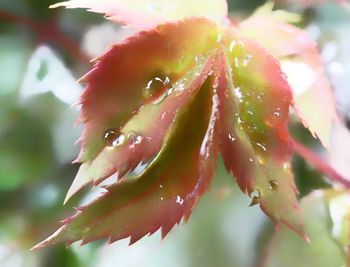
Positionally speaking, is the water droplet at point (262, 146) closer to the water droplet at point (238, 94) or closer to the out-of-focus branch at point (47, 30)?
the water droplet at point (238, 94)

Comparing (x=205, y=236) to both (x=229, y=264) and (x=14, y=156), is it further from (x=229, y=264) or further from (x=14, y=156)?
(x=14, y=156)

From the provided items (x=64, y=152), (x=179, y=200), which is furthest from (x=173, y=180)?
(x=64, y=152)

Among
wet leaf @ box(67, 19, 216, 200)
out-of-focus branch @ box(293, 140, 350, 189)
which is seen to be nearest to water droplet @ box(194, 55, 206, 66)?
wet leaf @ box(67, 19, 216, 200)

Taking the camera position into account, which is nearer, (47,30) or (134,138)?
(134,138)

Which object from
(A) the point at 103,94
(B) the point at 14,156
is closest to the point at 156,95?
(A) the point at 103,94

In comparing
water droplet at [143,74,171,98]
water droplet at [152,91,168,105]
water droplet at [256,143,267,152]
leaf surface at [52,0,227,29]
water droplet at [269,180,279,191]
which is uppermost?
leaf surface at [52,0,227,29]

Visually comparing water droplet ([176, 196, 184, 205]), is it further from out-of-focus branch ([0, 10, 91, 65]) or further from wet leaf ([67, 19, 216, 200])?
out-of-focus branch ([0, 10, 91, 65])

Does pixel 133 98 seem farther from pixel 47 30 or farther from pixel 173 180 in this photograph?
pixel 47 30
